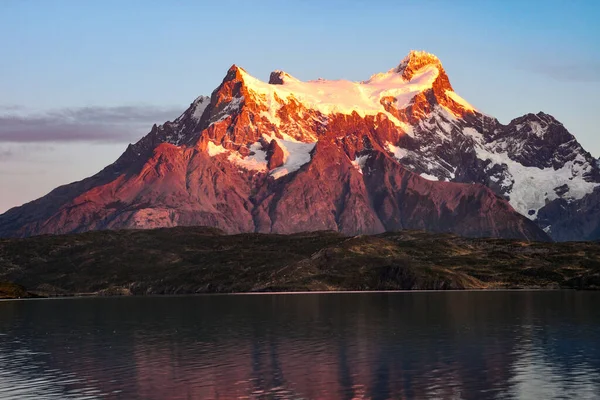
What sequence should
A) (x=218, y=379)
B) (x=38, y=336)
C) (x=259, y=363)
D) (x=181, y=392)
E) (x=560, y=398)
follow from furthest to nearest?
(x=38, y=336) → (x=259, y=363) → (x=218, y=379) → (x=181, y=392) → (x=560, y=398)

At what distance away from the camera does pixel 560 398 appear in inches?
3637

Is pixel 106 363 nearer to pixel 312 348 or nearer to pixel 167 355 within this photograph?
pixel 167 355

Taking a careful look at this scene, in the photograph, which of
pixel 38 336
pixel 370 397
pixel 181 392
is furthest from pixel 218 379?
pixel 38 336

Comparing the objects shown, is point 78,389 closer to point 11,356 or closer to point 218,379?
point 218,379

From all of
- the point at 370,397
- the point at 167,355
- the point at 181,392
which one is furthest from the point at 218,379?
the point at 167,355

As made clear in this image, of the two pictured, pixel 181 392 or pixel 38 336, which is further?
pixel 38 336

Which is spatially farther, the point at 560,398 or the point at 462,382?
the point at 462,382

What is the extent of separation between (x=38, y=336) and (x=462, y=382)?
10891 centimetres

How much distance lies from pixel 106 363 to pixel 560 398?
64784 mm

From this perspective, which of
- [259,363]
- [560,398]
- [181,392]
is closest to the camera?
[560,398]

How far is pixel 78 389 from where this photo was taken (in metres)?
105

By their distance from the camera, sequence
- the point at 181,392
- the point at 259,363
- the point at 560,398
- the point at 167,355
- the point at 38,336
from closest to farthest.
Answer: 1. the point at 560,398
2. the point at 181,392
3. the point at 259,363
4. the point at 167,355
5. the point at 38,336

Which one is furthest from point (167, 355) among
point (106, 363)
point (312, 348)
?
point (312, 348)

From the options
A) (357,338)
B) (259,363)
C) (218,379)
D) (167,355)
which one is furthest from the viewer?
(357,338)
